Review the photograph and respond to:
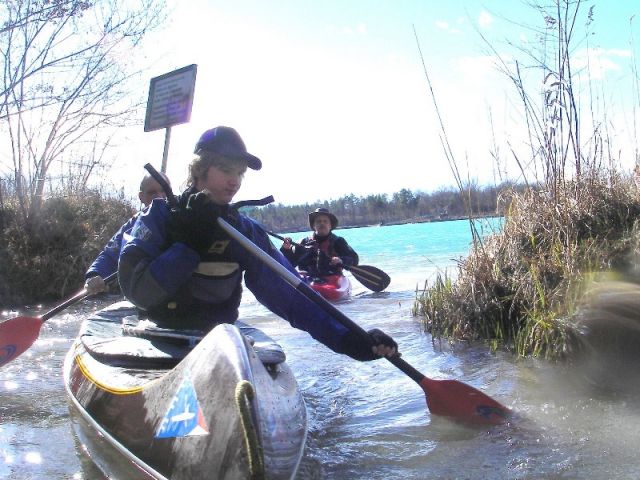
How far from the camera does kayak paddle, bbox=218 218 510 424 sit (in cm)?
316

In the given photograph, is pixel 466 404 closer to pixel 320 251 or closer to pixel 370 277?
pixel 370 277

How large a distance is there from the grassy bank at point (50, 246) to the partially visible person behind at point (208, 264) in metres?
6.37

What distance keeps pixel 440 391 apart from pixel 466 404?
15 centimetres

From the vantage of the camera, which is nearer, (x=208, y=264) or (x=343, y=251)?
(x=208, y=264)

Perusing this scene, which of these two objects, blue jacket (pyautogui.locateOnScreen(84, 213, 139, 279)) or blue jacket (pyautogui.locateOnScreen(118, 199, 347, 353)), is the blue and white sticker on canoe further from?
blue jacket (pyautogui.locateOnScreen(84, 213, 139, 279))

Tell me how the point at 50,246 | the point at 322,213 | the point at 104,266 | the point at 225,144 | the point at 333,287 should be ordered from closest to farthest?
1. the point at 225,144
2. the point at 104,266
3. the point at 333,287
4. the point at 50,246
5. the point at 322,213

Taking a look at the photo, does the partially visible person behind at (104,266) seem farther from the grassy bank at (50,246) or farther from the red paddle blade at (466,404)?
the grassy bank at (50,246)

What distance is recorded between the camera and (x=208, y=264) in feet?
10.4

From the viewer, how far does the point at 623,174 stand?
4633 millimetres

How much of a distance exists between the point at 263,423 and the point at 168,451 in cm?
36

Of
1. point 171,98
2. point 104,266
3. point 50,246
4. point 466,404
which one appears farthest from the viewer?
point 50,246

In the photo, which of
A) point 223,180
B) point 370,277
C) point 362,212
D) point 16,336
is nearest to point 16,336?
point 16,336

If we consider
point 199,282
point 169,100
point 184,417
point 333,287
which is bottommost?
point 333,287

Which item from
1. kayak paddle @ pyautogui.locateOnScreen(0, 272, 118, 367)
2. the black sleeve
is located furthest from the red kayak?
kayak paddle @ pyautogui.locateOnScreen(0, 272, 118, 367)
